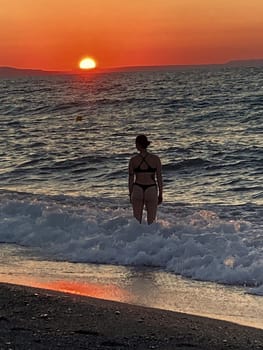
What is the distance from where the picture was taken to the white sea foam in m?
9.25

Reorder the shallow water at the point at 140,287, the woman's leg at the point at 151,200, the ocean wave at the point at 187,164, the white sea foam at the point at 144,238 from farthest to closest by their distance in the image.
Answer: the ocean wave at the point at 187,164 < the woman's leg at the point at 151,200 < the white sea foam at the point at 144,238 < the shallow water at the point at 140,287

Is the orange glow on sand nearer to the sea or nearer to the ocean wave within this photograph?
the sea

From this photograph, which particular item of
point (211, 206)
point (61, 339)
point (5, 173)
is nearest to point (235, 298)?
point (61, 339)

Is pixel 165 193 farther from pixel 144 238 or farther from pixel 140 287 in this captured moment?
pixel 140 287

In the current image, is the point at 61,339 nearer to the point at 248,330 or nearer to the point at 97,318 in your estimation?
the point at 97,318

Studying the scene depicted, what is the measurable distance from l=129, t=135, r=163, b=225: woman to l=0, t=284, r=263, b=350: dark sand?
314 centimetres

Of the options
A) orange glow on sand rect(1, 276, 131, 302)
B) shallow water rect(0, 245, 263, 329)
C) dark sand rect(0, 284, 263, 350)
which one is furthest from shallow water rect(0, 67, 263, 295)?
dark sand rect(0, 284, 263, 350)

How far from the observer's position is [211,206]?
47.1ft

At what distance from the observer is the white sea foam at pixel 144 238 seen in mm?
9250

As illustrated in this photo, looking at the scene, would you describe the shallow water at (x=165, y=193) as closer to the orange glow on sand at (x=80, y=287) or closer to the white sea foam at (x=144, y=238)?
the white sea foam at (x=144, y=238)

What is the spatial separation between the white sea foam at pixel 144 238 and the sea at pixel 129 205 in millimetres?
17

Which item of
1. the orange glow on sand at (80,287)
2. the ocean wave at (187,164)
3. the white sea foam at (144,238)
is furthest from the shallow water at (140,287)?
the ocean wave at (187,164)

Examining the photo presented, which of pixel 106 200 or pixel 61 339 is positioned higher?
pixel 61 339

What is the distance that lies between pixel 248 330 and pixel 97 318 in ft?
4.54
